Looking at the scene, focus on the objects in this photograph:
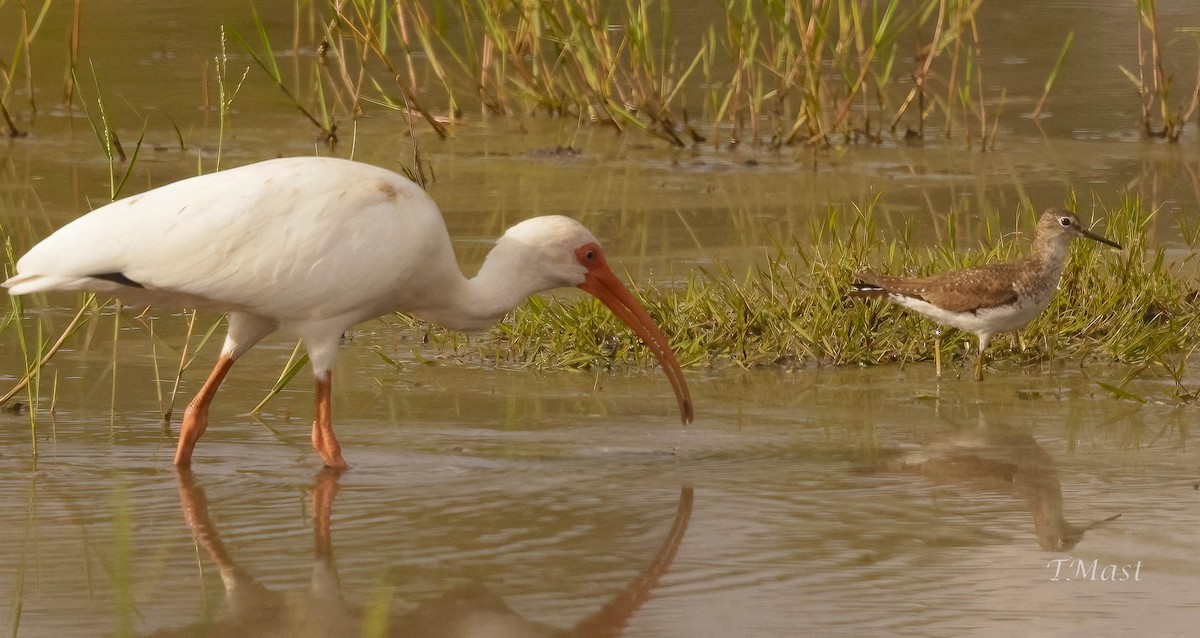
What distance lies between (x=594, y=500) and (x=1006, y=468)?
3.87 feet

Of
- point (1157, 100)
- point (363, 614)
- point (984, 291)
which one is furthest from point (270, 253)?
point (1157, 100)

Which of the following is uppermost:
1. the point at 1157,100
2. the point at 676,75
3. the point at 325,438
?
the point at 676,75

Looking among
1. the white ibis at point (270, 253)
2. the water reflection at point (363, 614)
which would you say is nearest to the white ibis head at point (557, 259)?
the white ibis at point (270, 253)

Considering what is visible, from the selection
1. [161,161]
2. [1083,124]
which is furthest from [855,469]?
[1083,124]

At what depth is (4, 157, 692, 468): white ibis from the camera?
5.16 metres

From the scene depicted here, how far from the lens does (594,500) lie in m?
4.91

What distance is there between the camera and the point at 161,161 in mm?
10328

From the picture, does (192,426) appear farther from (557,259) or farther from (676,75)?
(676,75)

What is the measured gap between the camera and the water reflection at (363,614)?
387 centimetres

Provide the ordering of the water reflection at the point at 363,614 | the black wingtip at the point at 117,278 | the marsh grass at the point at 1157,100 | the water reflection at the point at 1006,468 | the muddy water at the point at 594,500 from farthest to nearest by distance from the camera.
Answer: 1. the marsh grass at the point at 1157,100
2. the black wingtip at the point at 117,278
3. the water reflection at the point at 1006,468
4. the muddy water at the point at 594,500
5. the water reflection at the point at 363,614

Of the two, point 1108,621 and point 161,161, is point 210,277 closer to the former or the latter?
point 1108,621

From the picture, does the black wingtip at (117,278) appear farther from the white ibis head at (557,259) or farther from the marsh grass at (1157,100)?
the marsh grass at (1157,100)

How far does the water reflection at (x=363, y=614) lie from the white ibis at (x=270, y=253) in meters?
1.06

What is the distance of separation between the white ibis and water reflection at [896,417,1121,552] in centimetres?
153
